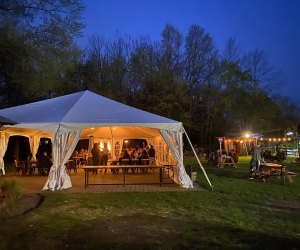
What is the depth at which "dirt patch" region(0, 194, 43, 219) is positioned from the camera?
26.5 ft

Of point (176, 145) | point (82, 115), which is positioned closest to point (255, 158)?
point (176, 145)

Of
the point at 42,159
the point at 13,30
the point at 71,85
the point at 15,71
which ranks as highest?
the point at 71,85

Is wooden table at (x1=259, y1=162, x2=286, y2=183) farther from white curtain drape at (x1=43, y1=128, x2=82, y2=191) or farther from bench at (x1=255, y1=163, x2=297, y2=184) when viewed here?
white curtain drape at (x1=43, y1=128, x2=82, y2=191)

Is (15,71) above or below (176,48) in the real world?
below

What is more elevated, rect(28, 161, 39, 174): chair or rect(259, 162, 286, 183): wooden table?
rect(28, 161, 39, 174): chair

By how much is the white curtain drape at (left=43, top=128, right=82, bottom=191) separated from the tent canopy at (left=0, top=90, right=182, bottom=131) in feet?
1.20

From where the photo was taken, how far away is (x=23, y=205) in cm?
913

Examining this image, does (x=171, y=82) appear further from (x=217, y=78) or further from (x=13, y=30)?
(x=13, y=30)

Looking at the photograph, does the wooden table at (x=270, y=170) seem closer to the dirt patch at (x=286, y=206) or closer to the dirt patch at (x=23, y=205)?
the dirt patch at (x=286, y=206)

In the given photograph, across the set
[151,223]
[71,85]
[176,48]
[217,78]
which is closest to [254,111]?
[217,78]

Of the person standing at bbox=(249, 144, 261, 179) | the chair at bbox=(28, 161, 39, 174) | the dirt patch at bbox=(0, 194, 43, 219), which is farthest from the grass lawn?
the chair at bbox=(28, 161, 39, 174)

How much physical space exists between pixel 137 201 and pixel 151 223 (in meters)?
2.57

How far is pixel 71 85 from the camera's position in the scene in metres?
30.9

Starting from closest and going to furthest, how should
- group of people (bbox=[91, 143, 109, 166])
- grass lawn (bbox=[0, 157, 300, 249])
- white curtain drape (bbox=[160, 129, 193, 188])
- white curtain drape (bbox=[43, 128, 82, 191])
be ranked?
1. grass lawn (bbox=[0, 157, 300, 249])
2. white curtain drape (bbox=[43, 128, 82, 191])
3. white curtain drape (bbox=[160, 129, 193, 188])
4. group of people (bbox=[91, 143, 109, 166])
